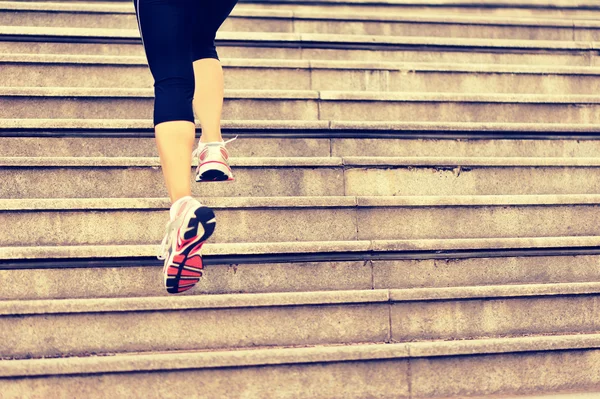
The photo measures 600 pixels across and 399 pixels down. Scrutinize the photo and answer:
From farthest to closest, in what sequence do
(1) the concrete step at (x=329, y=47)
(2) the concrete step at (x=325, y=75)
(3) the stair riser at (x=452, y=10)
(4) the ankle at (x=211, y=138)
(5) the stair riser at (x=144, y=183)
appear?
(3) the stair riser at (x=452, y=10) → (1) the concrete step at (x=329, y=47) → (2) the concrete step at (x=325, y=75) → (5) the stair riser at (x=144, y=183) → (4) the ankle at (x=211, y=138)

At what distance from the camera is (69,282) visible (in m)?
3.50

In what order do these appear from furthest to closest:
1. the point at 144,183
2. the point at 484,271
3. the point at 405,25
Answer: the point at 405,25, the point at 144,183, the point at 484,271

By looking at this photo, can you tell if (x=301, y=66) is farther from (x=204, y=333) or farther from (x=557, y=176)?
(x=204, y=333)

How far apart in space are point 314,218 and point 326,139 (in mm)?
677

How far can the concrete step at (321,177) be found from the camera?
3896 mm

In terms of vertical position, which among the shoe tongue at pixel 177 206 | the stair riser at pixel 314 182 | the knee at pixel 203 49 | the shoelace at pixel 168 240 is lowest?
the shoelace at pixel 168 240

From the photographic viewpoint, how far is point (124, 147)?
4219 mm

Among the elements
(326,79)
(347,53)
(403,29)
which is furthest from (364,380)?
(403,29)

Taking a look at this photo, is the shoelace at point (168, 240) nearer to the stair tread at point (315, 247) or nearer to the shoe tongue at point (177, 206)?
the shoe tongue at point (177, 206)

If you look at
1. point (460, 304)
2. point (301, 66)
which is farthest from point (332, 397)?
point (301, 66)

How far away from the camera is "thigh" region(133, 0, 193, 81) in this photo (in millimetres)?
2832

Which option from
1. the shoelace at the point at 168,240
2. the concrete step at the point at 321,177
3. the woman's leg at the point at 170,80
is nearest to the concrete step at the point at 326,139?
the concrete step at the point at 321,177

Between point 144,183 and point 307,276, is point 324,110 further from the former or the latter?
point 307,276

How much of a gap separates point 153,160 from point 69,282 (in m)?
0.75
